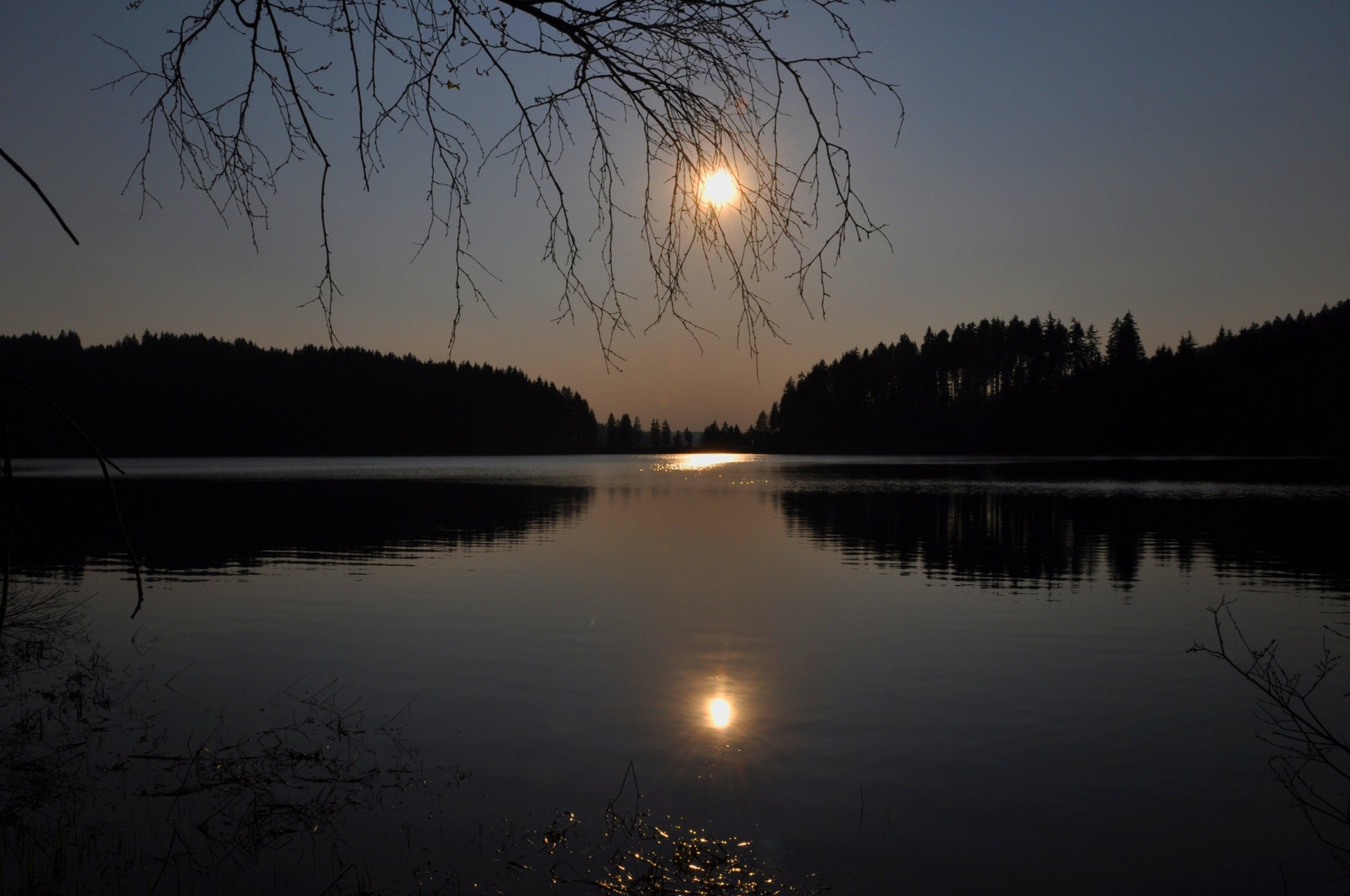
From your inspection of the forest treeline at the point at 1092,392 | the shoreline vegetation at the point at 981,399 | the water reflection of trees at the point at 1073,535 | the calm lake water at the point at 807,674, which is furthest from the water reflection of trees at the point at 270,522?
the forest treeline at the point at 1092,392

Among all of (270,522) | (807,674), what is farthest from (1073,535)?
(270,522)

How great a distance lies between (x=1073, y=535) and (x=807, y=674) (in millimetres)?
24571

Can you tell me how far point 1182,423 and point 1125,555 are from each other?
4795 inches

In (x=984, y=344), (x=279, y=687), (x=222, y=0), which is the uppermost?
(x=984, y=344)

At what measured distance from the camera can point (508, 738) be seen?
35.3ft

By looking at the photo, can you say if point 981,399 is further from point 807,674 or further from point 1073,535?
point 807,674

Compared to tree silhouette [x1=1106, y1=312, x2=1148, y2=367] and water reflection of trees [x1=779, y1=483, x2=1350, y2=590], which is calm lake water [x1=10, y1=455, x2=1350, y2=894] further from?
tree silhouette [x1=1106, y1=312, x2=1148, y2=367]

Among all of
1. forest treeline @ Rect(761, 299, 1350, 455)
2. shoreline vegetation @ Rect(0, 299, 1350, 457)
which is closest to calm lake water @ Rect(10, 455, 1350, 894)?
shoreline vegetation @ Rect(0, 299, 1350, 457)

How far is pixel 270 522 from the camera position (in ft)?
134

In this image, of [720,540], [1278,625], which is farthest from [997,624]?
[720,540]

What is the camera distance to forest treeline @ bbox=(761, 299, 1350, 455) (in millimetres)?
128375

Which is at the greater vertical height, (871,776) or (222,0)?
(222,0)

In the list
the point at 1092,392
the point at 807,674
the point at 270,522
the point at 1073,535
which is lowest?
the point at 807,674

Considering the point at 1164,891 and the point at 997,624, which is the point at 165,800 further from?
the point at 997,624
